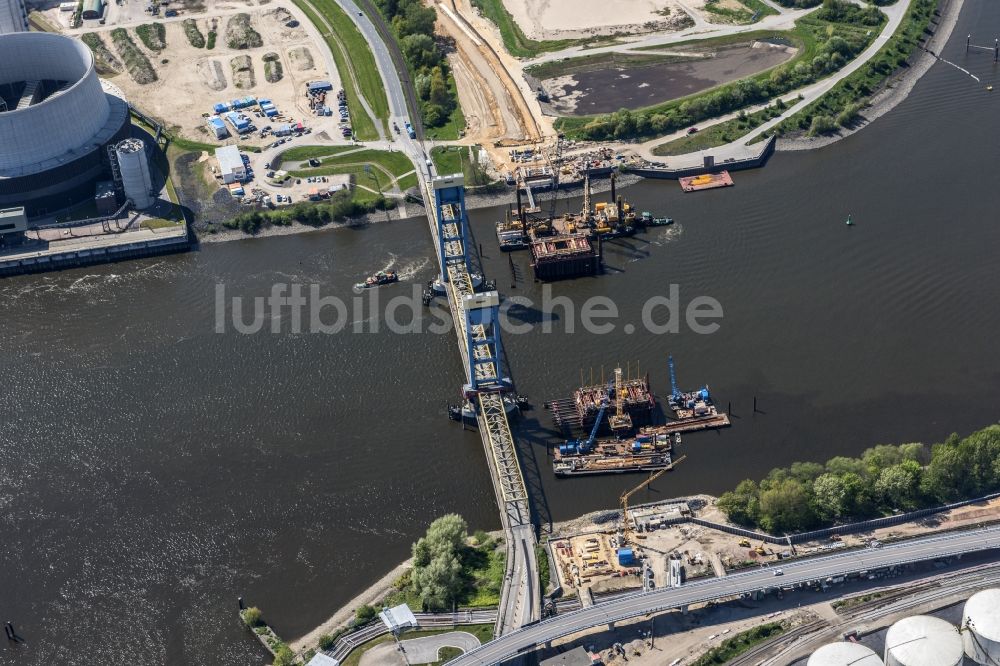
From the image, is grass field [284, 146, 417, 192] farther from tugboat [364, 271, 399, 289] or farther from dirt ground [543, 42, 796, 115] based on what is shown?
dirt ground [543, 42, 796, 115]

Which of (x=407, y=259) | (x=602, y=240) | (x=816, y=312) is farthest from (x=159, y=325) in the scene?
(x=816, y=312)

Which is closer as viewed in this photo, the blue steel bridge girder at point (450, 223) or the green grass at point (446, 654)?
the green grass at point (446, 654)

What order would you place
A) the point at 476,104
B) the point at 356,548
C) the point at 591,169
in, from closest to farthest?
1. the point at 356,548
2. the point at 591,169
3. the point at 476,104

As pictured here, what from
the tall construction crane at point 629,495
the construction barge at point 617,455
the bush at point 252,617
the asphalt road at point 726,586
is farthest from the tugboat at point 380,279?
the asphalt road at point 726,586

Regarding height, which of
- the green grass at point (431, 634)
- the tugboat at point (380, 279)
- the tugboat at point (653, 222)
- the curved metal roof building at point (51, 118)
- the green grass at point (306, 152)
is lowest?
the green grass at point (431, 634)

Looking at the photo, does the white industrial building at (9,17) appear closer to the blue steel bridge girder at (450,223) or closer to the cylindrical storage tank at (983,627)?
the blue steel bridge girder at (450,223)

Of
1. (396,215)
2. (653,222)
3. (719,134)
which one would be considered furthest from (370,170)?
(719,134)

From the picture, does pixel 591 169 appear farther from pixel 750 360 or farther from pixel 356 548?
pixel 356 548
